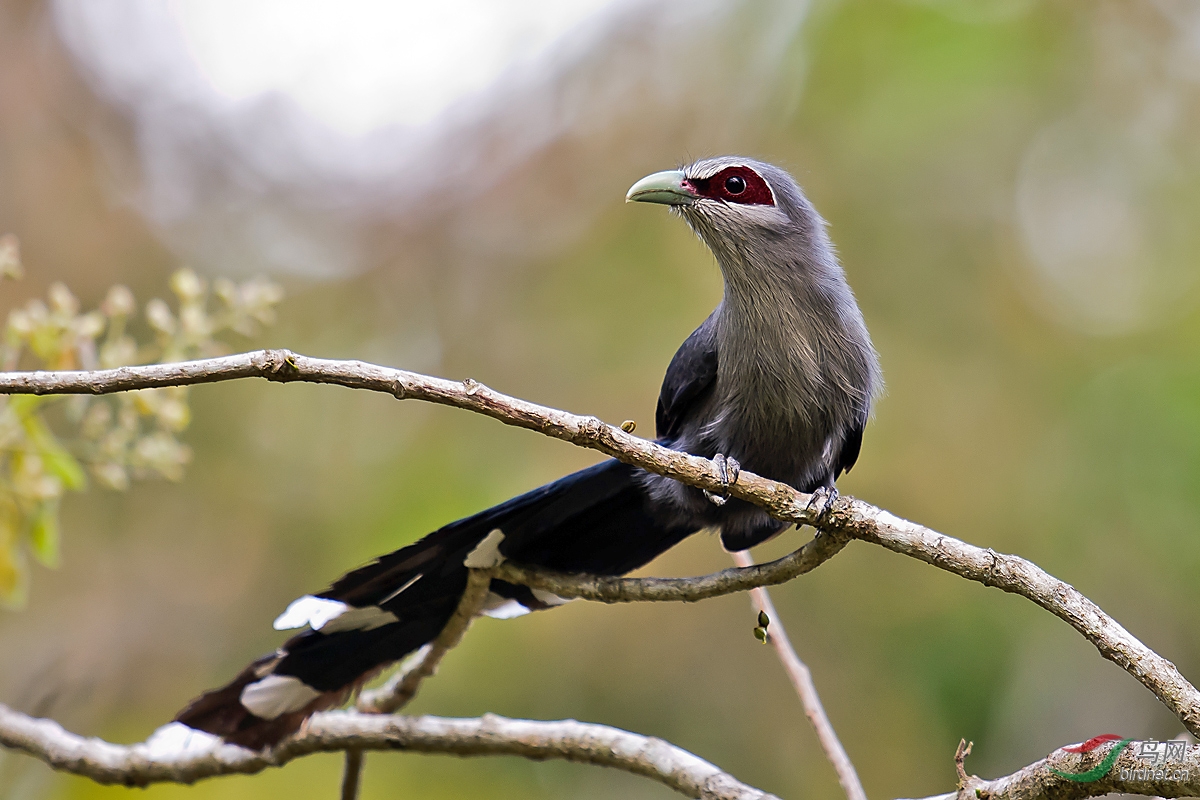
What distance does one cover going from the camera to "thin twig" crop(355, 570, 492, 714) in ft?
8.92

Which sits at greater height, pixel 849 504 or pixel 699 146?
pixel 699 146

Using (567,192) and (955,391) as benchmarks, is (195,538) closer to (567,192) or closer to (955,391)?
(567,192)

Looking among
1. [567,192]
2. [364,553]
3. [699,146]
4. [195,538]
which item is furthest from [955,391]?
[195,538]

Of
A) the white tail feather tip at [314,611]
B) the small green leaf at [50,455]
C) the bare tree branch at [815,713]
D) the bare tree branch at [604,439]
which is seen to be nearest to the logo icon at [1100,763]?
the bare tree branch at [604,439]

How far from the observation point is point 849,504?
2.07 metres

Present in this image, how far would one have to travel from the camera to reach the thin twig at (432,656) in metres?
2.72

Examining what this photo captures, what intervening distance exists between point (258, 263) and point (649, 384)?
3340 mm

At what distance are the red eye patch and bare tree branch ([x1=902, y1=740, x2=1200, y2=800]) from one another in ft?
6.15

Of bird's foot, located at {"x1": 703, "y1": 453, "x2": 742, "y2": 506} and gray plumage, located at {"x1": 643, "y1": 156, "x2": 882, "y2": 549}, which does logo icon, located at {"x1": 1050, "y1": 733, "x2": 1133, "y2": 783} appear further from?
gray plumage, located at {"x1": 643, "y1": 156, "x2": 882, "y2": 549}

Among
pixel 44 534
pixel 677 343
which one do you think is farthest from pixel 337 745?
pixel 677 343

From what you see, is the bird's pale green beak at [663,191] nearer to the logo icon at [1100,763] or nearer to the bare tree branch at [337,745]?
the bare tree branch at [337,745]

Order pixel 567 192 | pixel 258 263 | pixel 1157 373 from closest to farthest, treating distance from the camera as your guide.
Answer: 1. pixel 1157 373
2. pixel 258 263
3. pixel 567 192

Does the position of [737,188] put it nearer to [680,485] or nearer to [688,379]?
[688,379]

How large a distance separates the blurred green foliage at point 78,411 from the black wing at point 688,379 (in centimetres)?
130
